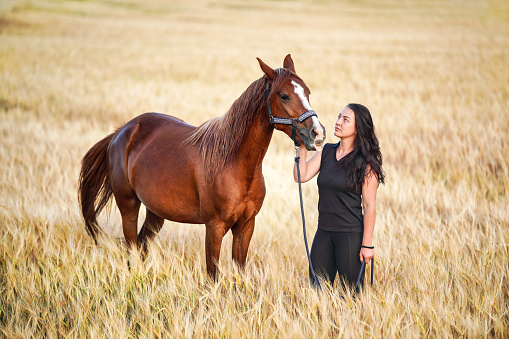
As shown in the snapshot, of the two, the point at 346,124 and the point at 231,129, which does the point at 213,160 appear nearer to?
the point at 231,129

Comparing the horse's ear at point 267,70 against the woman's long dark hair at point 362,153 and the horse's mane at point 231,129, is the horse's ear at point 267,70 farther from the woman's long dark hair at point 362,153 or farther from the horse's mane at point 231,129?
the woman's long dark hair at point 362,153

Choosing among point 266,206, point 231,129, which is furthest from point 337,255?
point 266,206

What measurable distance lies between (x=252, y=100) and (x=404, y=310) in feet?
5.72

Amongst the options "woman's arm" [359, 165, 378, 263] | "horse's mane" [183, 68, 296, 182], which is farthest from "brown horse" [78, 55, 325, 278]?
"woman's arm" [359, 165, 378, 263]

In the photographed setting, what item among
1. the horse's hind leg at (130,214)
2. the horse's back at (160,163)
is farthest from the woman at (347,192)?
the horse's hind leg at (130,214)

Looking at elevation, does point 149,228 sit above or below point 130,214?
below

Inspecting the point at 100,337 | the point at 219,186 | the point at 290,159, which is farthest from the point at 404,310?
the point at 290,159

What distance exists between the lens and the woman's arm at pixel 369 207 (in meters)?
3.09

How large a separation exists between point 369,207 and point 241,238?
3.37 ft

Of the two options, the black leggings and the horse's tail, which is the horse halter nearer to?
the black leggings

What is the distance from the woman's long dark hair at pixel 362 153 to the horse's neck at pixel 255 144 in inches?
22.7

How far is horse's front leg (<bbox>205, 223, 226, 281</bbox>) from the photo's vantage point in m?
3.36

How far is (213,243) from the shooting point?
338 centimetres

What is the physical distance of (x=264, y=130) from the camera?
10.4ft
